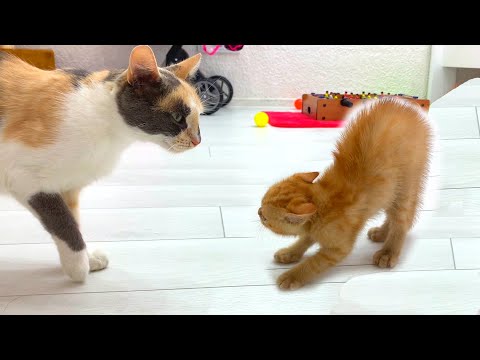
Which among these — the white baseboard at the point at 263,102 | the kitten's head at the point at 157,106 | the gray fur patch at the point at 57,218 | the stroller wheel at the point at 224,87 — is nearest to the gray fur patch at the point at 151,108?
the kitten's head at the point at 157,106

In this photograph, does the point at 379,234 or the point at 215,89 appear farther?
the point at 215,89

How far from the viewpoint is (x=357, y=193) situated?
75 centimetres

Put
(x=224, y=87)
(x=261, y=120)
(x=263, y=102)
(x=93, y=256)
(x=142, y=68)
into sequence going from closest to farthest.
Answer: (x=142, y=68) < (x=93, y=256) < (x=261, y=120) < (x=224, y=87) < (x=263, y=102)

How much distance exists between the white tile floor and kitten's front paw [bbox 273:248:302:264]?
0.7 inches

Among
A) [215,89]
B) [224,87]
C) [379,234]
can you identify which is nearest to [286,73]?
[224,87]

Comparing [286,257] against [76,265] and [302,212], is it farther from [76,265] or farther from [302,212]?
[76,265]

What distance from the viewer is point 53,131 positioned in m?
0.70

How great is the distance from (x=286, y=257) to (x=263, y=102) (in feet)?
5.56
